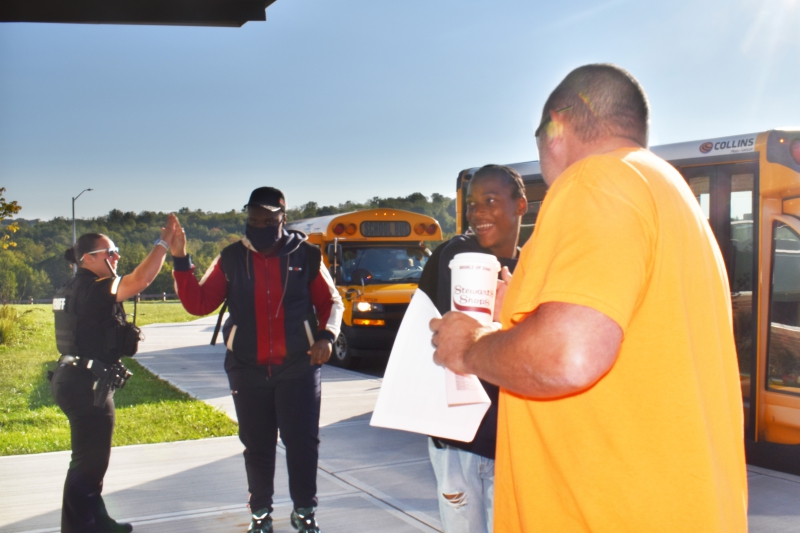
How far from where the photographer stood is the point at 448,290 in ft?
9.28

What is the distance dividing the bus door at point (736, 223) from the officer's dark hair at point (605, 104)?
16.8 ft

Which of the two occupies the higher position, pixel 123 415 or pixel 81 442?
pixel 81 442

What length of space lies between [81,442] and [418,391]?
8.53 ft

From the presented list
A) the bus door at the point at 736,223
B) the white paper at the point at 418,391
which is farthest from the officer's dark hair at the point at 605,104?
the bus door at the point at 736,223

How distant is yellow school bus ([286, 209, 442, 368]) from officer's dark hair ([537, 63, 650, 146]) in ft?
30.7

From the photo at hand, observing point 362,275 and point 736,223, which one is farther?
point 362,275

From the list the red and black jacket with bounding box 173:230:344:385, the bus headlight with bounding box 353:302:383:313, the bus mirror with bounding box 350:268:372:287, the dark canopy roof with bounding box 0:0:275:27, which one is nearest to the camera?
the dark canopy roof with bounding box 0:0:275:27

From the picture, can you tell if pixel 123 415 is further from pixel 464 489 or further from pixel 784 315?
pixel 784 315

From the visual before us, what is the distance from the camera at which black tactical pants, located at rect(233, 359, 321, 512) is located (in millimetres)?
4336

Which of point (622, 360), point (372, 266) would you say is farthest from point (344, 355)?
point (622, 360)

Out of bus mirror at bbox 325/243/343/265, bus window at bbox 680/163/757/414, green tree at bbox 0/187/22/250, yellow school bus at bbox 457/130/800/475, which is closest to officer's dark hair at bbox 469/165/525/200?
yellow school bus at bbox 457/130/800/475

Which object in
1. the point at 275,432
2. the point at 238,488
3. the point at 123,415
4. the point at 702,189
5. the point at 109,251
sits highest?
the point at 702,189

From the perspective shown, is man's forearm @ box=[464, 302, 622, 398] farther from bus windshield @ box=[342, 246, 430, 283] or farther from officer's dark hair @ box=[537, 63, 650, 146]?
bus windshield @ box=[342, 246, 430, 283]

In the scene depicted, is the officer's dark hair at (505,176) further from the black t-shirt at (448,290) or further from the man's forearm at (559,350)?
the man's forearm at (559,350)
